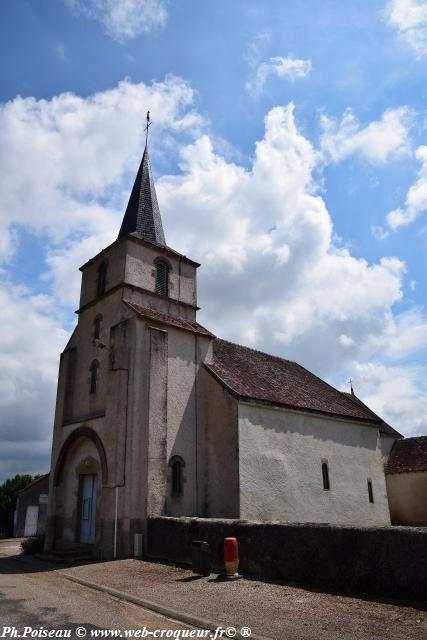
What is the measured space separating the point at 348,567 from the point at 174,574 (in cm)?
490

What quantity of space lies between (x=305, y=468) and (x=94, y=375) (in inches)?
383

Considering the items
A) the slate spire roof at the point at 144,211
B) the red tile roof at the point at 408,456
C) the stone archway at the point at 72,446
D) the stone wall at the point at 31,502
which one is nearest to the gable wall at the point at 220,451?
the stone archway at the point at 72,446

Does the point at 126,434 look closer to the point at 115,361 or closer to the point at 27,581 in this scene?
the point at 115,361

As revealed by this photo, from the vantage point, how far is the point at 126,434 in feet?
55.1

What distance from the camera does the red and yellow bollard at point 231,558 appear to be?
1122 centimetres

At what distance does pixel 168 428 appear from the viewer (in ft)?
59.0

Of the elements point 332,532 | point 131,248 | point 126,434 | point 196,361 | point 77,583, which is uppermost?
point 131,248

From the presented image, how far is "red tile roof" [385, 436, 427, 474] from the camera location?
28.3 m

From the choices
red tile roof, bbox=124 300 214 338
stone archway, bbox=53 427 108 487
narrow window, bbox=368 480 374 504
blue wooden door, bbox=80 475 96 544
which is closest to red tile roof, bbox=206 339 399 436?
red tile roof, bbox=124 300 214 338

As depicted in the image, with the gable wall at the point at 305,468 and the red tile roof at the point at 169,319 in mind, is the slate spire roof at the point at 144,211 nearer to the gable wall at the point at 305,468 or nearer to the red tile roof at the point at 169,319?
the red tile roof at the point at 169,319

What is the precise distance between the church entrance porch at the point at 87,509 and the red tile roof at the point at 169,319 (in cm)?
660

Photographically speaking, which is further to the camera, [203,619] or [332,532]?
[332,532]

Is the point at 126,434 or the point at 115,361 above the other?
the point at 115,361

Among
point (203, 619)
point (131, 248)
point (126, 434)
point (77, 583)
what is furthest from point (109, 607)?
point (131, 248)
